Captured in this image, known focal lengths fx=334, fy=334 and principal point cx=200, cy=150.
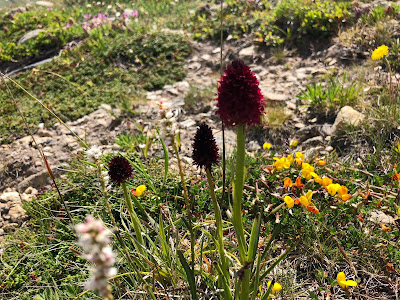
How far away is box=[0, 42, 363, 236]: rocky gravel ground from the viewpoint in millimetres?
3789

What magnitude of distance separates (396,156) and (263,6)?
554 cm

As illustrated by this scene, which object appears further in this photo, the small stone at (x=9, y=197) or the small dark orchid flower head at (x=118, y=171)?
the small stone at (x=9, y=197)

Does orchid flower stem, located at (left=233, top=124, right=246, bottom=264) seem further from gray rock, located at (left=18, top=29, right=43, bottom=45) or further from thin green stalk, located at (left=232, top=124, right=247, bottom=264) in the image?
gray rock, located at (left=18, top=29, right=43, bottom=45)

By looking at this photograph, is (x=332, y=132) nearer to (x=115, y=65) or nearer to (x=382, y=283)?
(x=382, y=283)

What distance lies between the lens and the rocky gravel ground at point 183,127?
379 centimetres

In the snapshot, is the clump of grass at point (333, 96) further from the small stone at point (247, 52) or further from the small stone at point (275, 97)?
the small stone at point (247, 52)

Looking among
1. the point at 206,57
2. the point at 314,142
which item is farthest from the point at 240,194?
the point at 206,57

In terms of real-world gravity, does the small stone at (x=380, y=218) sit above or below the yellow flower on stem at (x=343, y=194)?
below

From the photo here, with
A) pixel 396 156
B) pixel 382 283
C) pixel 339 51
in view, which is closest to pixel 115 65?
pixel 339 51

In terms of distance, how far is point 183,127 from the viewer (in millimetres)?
4531

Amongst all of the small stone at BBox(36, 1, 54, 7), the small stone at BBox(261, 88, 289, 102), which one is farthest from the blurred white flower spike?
the small stone at BBox(36, 1, 54, 7)

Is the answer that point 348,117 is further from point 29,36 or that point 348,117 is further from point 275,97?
point 29,36

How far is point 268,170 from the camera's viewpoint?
123 inches

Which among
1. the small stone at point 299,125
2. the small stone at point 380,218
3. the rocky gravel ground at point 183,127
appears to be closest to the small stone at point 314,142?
the rocky gravel ground at point 183,127
